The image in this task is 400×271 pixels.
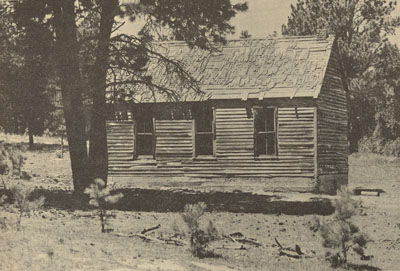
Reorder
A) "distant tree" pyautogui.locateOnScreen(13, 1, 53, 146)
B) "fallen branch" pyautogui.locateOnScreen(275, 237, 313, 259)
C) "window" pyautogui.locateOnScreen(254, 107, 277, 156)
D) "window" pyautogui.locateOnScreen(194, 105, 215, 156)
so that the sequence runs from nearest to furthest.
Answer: "fallen branch" pyautogui.locateOnScreen(275, 237, 313, 259)
"distant tree" pyautogui.locateOnScreen(13, 1, 53, 146)
"window" pyautogui.locateOnScreen(254, 107, 277, 156)
"window" pyautogui.locateOnScreen(194, 105, 215, 156)

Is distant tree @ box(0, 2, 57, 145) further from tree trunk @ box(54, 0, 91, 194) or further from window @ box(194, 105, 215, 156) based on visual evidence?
window @ box(194, 105, 215, 156)

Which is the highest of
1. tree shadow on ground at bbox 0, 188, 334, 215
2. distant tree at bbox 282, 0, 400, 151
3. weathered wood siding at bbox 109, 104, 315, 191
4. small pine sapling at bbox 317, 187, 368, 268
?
distant tree at bbox 282, 0, 400, 151

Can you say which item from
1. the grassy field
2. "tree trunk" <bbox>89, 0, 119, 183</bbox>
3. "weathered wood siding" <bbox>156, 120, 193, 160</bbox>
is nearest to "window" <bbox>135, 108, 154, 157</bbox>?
"weathered wood siding" <bbox>156, 120, 193, 160</bbox>

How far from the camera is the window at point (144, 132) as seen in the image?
2100 centimetres

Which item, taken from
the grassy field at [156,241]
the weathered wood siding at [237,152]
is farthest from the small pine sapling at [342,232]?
the weathered wood siding at [237,152]

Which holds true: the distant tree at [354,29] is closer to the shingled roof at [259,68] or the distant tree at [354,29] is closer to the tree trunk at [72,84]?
the shingled roof at [259,68]

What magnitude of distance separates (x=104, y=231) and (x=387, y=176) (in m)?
18.8

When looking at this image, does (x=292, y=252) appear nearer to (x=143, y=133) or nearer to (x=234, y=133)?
(x=234, y=133)

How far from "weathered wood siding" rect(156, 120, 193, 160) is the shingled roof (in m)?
0.98

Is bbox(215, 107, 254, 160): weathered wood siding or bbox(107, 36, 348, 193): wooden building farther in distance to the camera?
bbox(215, 107, 254, 160): weathered wood siding

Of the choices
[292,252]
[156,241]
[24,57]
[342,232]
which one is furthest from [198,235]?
[24,57]

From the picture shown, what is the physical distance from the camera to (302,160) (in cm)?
1959

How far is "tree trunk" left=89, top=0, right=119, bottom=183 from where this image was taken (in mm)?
14664

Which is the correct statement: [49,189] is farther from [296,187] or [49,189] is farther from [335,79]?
[335,79]
